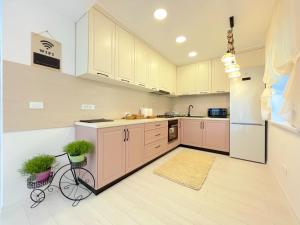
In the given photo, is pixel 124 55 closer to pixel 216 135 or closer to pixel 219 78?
pixel 219 78

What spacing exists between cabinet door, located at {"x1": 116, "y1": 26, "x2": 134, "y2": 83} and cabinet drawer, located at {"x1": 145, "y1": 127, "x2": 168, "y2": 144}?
42.9 inches

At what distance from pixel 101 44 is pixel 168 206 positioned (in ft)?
7.72

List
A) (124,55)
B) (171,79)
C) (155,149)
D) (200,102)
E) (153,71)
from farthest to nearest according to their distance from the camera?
(200,102)
(171,79)
(153,71)
(155,149)
(124,55)

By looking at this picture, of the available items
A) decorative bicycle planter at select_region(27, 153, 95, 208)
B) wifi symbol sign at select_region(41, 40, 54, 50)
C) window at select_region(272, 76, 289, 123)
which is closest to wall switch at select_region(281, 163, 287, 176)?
window at select_region(272, 76, 289, 123)

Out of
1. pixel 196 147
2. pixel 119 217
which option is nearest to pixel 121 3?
pixel 119 217

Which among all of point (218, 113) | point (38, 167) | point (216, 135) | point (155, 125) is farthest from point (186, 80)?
point (38, 167)

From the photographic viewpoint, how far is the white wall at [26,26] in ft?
4.80

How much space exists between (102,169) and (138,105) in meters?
1.80

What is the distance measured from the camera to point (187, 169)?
92.5 inches

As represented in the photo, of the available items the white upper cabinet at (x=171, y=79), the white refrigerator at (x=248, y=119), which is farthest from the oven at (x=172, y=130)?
Result: the white refrigerator at (x=248, y=119)

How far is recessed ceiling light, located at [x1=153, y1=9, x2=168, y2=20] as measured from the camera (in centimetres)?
186

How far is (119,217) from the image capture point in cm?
133

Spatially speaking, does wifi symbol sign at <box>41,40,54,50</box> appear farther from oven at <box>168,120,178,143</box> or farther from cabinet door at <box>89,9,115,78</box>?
oven at <box>168,120,178,143</box>

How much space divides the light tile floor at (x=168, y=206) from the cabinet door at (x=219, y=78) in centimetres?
→ 217
